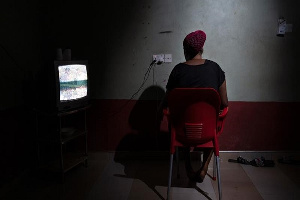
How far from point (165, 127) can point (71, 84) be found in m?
1.15

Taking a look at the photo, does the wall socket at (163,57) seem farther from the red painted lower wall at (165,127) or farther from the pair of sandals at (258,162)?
the pair of sandals at (258,162)

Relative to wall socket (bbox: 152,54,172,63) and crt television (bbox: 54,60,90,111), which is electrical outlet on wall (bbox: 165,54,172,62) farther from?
crt television (bbox: 54,60,90,111)

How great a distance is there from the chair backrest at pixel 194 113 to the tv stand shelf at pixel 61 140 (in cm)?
112

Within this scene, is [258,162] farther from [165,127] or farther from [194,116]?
[194,116]

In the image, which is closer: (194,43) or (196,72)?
(196,72)

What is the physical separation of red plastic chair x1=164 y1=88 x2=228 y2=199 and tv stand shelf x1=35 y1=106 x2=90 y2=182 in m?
1.11

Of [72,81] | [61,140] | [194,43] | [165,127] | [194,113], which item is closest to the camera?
[194,113]

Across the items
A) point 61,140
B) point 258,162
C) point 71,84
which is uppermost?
point 71,84

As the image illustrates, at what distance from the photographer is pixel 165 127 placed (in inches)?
143

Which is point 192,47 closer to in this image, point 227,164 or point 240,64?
point 240,64

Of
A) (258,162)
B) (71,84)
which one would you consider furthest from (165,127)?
(71,84)

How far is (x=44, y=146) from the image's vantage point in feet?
11.6

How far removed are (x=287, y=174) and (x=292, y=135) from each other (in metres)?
0.54

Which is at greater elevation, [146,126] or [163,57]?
[163,57]
